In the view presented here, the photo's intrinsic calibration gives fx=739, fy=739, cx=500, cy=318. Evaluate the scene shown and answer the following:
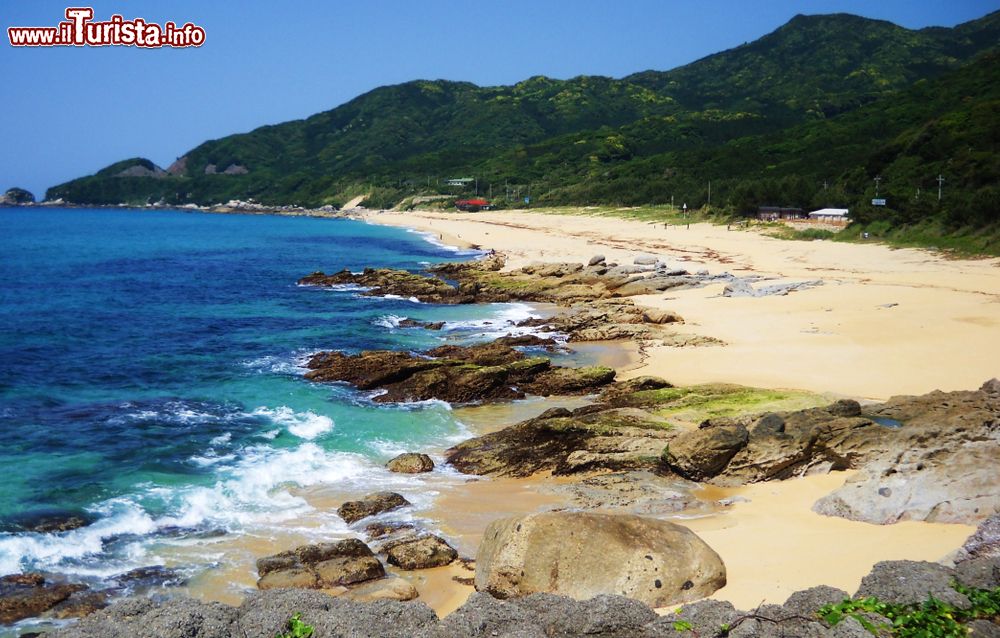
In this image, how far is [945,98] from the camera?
90.7 meters

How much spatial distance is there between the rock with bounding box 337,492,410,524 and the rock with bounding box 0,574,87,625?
396 cm

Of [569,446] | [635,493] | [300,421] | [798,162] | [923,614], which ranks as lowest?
[300,421]

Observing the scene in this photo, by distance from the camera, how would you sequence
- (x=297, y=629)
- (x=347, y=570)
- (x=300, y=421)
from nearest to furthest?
(x=297, y=629) < (x=347, y=570) < (x=300, y=421)

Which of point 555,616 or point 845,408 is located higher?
point 845,408

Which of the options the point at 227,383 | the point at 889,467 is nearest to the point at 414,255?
the point at 227,383

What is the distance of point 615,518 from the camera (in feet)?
31.3

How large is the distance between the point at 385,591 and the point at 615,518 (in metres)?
3.17

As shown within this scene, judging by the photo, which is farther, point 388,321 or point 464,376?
point 388,321

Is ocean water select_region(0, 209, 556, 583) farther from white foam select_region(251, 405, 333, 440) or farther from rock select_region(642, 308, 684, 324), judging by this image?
rock select_region(642, 308, 684, 324)

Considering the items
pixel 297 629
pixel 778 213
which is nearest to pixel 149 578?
pixel 297 629

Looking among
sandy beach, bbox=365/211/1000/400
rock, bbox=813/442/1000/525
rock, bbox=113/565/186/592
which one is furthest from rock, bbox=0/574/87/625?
sandy beach, bbox=365/211/1000/400

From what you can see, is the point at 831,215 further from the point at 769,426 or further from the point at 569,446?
A: the point at 569,446

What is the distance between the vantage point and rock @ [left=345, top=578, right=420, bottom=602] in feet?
31.4

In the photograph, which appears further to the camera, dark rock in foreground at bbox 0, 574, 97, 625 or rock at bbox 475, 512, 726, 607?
dark rock in foreground at bbox 0, 574, 97, 625
